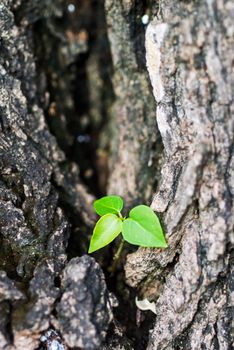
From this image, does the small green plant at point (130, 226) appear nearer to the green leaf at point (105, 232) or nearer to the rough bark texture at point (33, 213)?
the green leaf at point (105, 232)

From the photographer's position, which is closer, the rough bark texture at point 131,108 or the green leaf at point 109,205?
the green leaf at point 109,205

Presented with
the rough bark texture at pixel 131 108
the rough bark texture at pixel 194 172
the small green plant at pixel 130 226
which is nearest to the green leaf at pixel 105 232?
the small green plant at pixel 130 226

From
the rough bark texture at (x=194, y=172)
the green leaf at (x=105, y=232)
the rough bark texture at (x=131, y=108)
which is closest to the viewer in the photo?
the rough bark texture at (x=194, y=172)

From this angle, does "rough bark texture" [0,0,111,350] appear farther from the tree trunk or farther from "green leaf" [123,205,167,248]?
"green leaf" [123,205,167,248]

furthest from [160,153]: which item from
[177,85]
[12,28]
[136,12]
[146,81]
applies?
[12,28]

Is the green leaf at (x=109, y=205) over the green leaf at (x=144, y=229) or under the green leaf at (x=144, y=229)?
over

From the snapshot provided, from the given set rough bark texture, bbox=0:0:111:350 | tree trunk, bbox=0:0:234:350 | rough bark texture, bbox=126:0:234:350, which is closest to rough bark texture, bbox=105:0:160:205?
tree trunk, bbox=0:0:234:350

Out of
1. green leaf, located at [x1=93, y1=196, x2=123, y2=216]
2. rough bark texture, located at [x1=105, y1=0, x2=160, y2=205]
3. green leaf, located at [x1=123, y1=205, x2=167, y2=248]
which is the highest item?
rough bark texture, located at [x1=105, y1=0, x2=160, y2=205]
